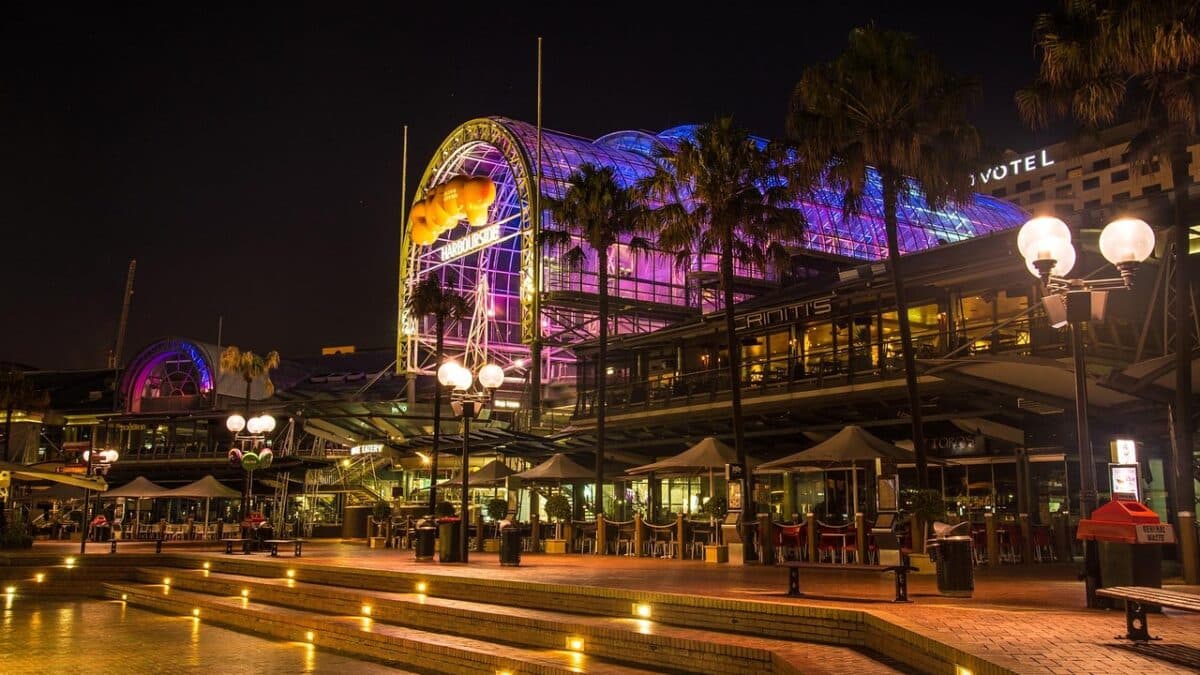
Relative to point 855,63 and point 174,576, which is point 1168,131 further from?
point 174,576

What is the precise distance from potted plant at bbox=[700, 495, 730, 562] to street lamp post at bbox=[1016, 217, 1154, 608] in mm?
12864

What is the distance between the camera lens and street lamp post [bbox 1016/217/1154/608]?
11.9 meters

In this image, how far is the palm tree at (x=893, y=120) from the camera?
22.0 m

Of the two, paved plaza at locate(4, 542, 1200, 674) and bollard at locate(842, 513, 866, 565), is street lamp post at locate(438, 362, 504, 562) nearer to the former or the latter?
paved plaza at locate(4, 542, 1200, 674)

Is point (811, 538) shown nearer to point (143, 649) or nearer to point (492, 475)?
point (143, 649)

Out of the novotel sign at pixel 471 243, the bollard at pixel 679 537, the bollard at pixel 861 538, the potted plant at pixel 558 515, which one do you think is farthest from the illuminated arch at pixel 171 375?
the bollard at pixel 861 538

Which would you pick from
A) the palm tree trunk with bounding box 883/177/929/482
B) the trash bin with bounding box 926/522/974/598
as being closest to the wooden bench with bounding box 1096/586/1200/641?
the trash bin with bounding box 926/522/974/598

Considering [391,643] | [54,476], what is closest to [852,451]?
[391,643]

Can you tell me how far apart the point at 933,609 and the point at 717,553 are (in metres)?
12.4

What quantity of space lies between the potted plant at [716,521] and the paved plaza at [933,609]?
0.96 m

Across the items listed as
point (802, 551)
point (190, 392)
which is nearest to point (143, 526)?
point (190, 392)

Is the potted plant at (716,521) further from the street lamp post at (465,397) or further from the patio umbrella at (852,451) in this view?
the street lamp post at (465,397)

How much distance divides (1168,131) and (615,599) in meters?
12.3

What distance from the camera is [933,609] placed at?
12289 mm
